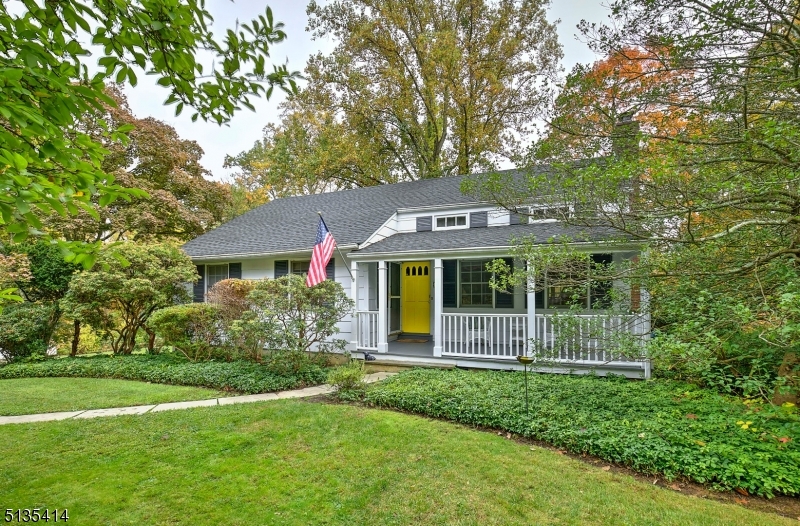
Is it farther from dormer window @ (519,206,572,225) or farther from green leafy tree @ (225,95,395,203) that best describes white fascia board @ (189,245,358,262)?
green leafy tree @ (225,95,395,203)

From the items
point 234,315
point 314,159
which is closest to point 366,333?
point 234,315

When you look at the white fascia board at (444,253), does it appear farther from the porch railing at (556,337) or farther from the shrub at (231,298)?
the shrub at (231,298)

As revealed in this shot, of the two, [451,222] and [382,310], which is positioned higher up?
[451,222]

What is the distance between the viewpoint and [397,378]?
677 centimetres

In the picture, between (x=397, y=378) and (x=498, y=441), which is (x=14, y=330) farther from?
(x=498, y=441)

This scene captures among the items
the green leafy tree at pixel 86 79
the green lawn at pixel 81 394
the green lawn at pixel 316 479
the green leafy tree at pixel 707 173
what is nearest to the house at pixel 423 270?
the green leafy tree at pixel 707 173

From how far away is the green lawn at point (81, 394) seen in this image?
5.80 meters

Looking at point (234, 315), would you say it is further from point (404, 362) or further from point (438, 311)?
point (438, 311)

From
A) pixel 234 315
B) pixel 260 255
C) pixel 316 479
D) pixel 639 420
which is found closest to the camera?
pixel 316 479

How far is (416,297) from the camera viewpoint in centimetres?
1029

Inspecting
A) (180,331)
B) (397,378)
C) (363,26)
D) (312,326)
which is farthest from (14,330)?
(363,26)

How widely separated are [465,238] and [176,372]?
22.8 ft

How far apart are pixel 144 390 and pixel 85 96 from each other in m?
6.67

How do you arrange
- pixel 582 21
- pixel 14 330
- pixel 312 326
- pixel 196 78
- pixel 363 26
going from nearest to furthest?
pixel 196 78 < pixel 582 21 < pixel 312 326 < pixel 14 330 < pixel 363 26
